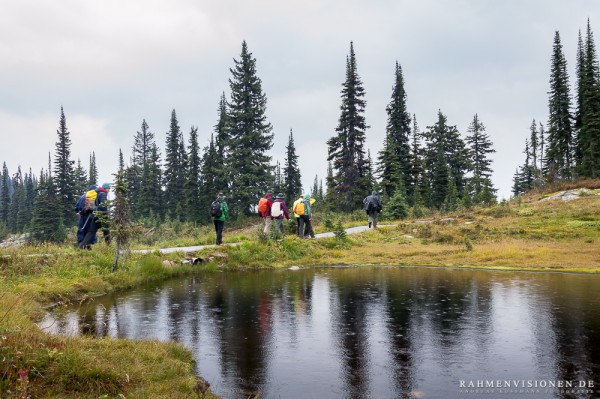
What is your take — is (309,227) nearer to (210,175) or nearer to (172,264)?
(172,264)

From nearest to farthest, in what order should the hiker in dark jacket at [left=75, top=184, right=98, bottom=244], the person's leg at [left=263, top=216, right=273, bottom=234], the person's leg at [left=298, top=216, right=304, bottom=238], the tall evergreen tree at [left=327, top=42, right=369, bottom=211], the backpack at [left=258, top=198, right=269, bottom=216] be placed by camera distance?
the hiker in dark jacket at [left=75, top=184, right=98, bottom=244] → the backpack at [left=258, top=198, right=269, bottom=216] → the person's leg at [left=263, top=216, right=273, bottom=234] → the person's leg at [left=298, top=216, right=304, bottom=238] → the tall evergreen tree at [left=327, top=42, right=369, bottom=211]

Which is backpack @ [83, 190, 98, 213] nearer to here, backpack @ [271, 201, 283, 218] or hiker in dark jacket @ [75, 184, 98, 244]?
hiker in dark jacket @ [75, 184, 98, 244]

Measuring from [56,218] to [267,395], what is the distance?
72.6 metres

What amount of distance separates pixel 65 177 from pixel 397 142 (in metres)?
58.7

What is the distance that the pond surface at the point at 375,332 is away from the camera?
5.61 metres

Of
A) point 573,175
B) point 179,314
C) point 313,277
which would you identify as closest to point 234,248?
point 313,277

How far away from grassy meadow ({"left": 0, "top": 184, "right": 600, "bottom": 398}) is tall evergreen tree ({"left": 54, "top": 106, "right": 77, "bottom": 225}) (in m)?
61.5

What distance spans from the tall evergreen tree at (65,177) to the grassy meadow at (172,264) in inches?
2421

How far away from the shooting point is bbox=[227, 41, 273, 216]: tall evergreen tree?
150 feet

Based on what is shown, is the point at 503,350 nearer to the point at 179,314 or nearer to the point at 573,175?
the point at 179,314

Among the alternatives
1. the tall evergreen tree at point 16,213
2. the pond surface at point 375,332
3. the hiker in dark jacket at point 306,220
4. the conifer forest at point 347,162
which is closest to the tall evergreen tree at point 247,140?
the conifer forest at point 347,162

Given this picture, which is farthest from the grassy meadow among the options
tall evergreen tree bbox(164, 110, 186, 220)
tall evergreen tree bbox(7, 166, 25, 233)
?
tall evergreen tree bbox(7, 166, 25, 233)

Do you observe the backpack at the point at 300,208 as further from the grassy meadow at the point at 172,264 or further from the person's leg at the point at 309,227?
the grassy meadow at the point at 172,264

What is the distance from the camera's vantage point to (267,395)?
17.5 ft
